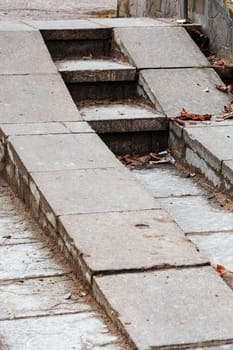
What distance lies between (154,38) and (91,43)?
505mm

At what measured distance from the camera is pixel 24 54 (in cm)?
757

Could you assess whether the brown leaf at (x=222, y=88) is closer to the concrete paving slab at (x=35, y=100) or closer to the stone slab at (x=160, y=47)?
the stone slab at (x=160, y=47)

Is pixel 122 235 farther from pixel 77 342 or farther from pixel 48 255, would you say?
pixel 77 342

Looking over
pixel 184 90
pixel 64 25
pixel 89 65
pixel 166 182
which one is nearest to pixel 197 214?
pixel 166 182

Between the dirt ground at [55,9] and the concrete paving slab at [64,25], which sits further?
the dirt ground at [55,9]

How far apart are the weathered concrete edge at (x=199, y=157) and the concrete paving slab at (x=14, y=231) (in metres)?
1.26

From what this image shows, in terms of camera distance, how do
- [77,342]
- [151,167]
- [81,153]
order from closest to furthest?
1. [77,342]
2. [81,153]
3. [151,167]

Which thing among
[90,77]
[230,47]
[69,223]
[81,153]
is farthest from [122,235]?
[230,47]

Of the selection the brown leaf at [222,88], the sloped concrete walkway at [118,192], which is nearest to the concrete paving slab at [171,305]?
the sloped concrete walkway at [118,192]

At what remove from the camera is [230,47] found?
783 centimetres

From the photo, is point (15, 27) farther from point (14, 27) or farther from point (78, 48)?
point (78, 48)

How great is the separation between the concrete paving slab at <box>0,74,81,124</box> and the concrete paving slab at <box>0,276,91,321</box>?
207 cm

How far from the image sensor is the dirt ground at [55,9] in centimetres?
1028

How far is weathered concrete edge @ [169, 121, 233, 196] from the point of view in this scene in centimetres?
606
